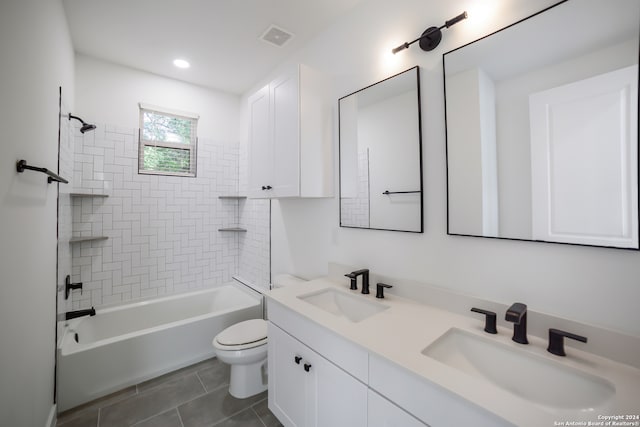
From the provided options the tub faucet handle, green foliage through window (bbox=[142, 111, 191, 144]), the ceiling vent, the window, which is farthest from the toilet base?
the ceiling vent

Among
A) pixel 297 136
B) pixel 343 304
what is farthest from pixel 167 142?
pixel 343 304

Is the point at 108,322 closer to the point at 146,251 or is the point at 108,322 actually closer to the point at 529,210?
the point at 146,251

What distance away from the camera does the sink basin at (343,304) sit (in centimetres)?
157

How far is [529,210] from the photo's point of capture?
3.62ft

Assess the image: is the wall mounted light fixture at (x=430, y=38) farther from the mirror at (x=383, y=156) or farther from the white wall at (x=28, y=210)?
the white wall at (x=28, y=210)

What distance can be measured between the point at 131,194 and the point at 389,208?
2.67 m

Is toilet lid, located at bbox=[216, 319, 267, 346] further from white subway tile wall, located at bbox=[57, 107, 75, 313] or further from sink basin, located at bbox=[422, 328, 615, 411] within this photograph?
sink basin, located at bbox=[422, 328, 615, 411]

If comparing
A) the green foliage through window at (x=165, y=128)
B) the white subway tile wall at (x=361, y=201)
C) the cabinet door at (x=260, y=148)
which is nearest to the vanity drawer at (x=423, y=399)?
the white subway tile wall at (x=361, y=201)

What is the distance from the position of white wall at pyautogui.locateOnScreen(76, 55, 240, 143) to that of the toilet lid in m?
2.28

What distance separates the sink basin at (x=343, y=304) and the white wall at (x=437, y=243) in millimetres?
248

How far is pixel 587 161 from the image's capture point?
0.95 metres

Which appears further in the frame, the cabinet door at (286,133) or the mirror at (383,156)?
the cabinet door at (286,133)

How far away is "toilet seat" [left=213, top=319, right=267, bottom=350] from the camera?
1.91 meters

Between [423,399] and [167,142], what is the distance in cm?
330
